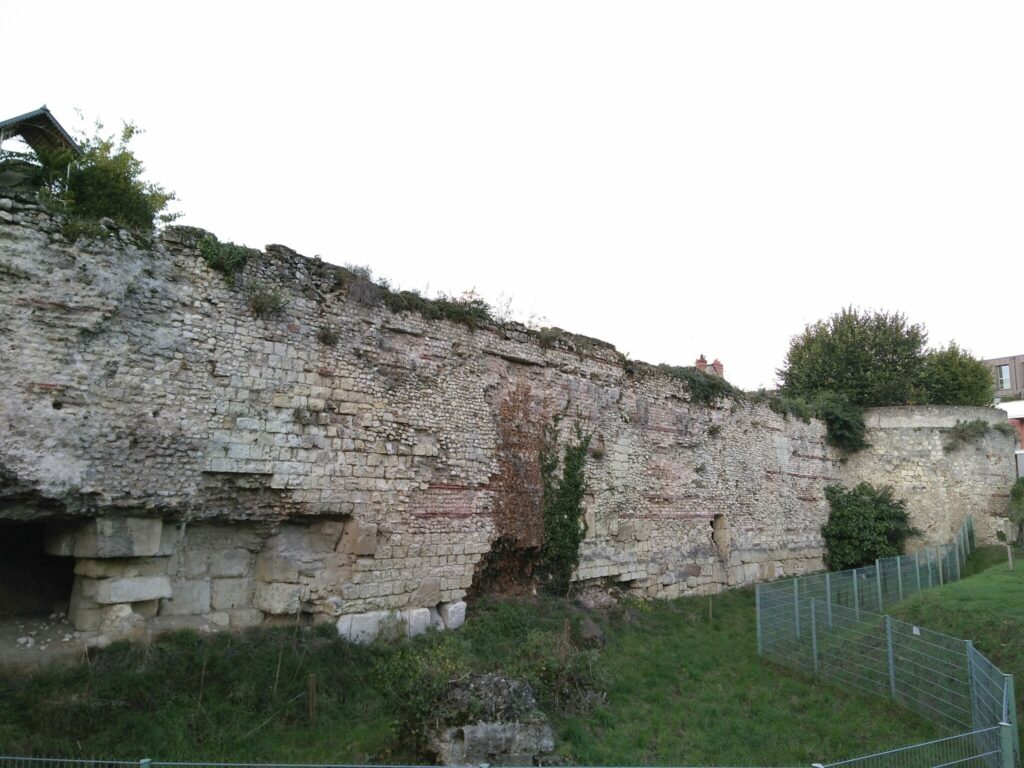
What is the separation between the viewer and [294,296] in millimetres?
9922

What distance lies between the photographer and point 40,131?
12.8 metres

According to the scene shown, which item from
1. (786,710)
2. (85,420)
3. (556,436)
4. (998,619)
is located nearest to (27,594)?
(85,420)

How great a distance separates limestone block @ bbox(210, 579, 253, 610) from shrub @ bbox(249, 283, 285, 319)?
11.3 feet

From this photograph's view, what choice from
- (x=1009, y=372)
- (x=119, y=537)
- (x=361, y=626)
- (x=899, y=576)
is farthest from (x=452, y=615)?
(x=1009, y=372)

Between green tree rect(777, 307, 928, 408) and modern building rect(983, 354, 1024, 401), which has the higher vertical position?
modern building rect(983, 354, 1024, 401)

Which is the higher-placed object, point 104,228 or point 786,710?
point 104,228

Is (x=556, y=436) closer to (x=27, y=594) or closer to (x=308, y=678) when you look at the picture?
(x=308, y=678)

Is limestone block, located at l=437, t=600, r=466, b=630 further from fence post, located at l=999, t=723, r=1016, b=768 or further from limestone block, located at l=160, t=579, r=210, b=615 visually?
fence post, located at l=999, t=723, r=1016, b=768

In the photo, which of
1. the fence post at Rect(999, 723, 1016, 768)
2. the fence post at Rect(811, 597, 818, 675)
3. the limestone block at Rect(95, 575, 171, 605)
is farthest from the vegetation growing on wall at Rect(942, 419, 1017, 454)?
the limestone block at Rect(95, 575, 171, 605)

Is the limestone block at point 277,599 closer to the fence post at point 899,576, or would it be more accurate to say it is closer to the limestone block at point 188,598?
the limestone block at point 188,598

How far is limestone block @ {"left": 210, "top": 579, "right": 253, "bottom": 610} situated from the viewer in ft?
30.2

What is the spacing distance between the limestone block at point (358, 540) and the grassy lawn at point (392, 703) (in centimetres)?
113

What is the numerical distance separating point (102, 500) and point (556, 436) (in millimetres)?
7663

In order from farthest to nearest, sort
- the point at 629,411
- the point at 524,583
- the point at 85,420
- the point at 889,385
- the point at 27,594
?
the point at 889,385, the point at 629,411, the point at 524,583, the point at 27,594, the point at 85,420
